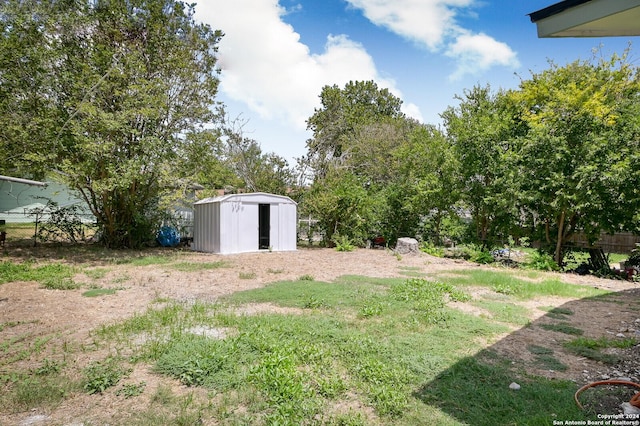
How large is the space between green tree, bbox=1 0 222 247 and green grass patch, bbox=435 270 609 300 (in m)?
8.64

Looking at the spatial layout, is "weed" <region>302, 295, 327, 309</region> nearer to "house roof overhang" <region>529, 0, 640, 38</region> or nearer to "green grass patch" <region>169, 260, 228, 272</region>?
"house roof overhang" <region>529, 0, 640, 38</region>

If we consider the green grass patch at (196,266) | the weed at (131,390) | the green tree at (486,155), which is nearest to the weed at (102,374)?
the weed at (131,390)

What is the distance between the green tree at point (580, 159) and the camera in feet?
30.4

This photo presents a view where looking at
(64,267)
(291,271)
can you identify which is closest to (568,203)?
(291,271)

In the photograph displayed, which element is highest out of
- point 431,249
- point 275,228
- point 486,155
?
point 486,155

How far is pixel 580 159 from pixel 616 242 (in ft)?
18.7

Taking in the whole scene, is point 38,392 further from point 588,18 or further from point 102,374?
point 588,18

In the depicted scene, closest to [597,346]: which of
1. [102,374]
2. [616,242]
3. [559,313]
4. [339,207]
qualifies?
[559,313]

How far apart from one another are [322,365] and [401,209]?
12.0 metres

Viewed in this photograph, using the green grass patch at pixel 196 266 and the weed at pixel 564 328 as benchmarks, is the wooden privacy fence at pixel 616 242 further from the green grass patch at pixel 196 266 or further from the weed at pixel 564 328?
the green grass patch at pixel 196 266

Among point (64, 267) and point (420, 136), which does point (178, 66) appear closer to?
point (64, 267)

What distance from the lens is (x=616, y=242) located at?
1327 cm

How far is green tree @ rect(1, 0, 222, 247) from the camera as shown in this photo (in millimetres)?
9992

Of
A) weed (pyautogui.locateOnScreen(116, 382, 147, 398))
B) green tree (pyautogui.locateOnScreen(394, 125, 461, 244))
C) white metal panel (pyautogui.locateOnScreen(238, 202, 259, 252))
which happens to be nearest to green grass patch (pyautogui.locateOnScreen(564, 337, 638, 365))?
weed (pyautogui.locateOnScreen(116, 382, 147, 398))
